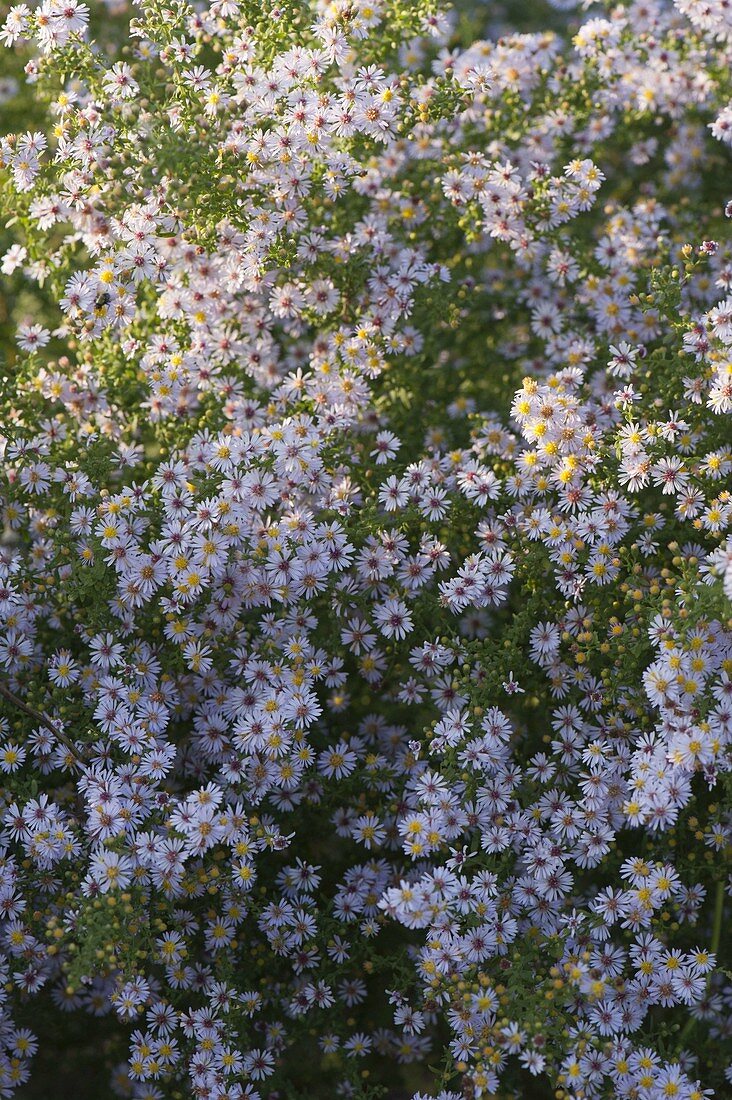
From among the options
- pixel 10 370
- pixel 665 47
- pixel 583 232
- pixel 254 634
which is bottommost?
pixel 254 634

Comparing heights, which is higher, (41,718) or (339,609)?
(339,609)

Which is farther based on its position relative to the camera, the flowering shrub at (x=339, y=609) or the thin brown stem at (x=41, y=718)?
the thin brown stem at (x=41, y=718)

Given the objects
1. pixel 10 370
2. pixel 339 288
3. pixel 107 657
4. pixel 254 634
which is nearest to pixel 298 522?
pixel 254 634

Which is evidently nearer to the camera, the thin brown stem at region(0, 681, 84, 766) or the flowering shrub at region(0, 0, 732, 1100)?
the flowering shrub at region(0, 0, 732, 1100)

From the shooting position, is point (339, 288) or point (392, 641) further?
point (339, 288)

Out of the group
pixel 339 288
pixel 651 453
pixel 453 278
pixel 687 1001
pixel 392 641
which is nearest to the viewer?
pixel 687 1001

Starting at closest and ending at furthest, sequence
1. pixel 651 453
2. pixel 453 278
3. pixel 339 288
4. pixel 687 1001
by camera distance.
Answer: pixel 687 1001
pixel 651 453
pixel 339 288
pixel 453 278

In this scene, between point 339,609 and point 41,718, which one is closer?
point 41,718

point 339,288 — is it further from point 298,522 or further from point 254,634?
point 254,634
